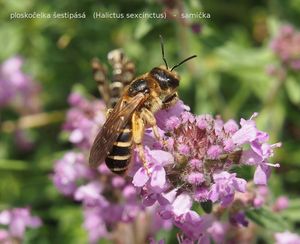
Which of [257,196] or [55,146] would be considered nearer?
[257,196]

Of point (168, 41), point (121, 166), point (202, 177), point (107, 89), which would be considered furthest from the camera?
point (168, 41)

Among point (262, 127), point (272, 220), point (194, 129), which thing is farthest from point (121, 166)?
point (262, 127)

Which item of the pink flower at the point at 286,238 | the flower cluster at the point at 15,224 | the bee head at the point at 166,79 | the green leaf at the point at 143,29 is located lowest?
the pink flower at the point at 286,238

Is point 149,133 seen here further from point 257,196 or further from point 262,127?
point 262,127

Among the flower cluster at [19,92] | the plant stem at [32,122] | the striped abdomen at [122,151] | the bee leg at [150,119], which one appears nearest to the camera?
the bee leg at [150,119]

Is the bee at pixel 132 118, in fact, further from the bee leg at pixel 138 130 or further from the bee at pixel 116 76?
the bee at pixel 116 76

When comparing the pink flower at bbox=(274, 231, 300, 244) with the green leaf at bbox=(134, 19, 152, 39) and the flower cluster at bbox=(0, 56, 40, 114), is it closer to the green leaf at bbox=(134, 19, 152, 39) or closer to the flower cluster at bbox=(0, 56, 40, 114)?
the green leaf at bbox=(134, 19, 152, 39)

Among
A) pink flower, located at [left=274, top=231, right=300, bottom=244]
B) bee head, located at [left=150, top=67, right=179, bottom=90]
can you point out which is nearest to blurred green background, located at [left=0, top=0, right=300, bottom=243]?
pink flower, located at [left=274, top=231, right=300, bottom=244]

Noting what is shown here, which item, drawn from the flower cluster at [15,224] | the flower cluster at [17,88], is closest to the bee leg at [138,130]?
the flower cluster at [15,224]
